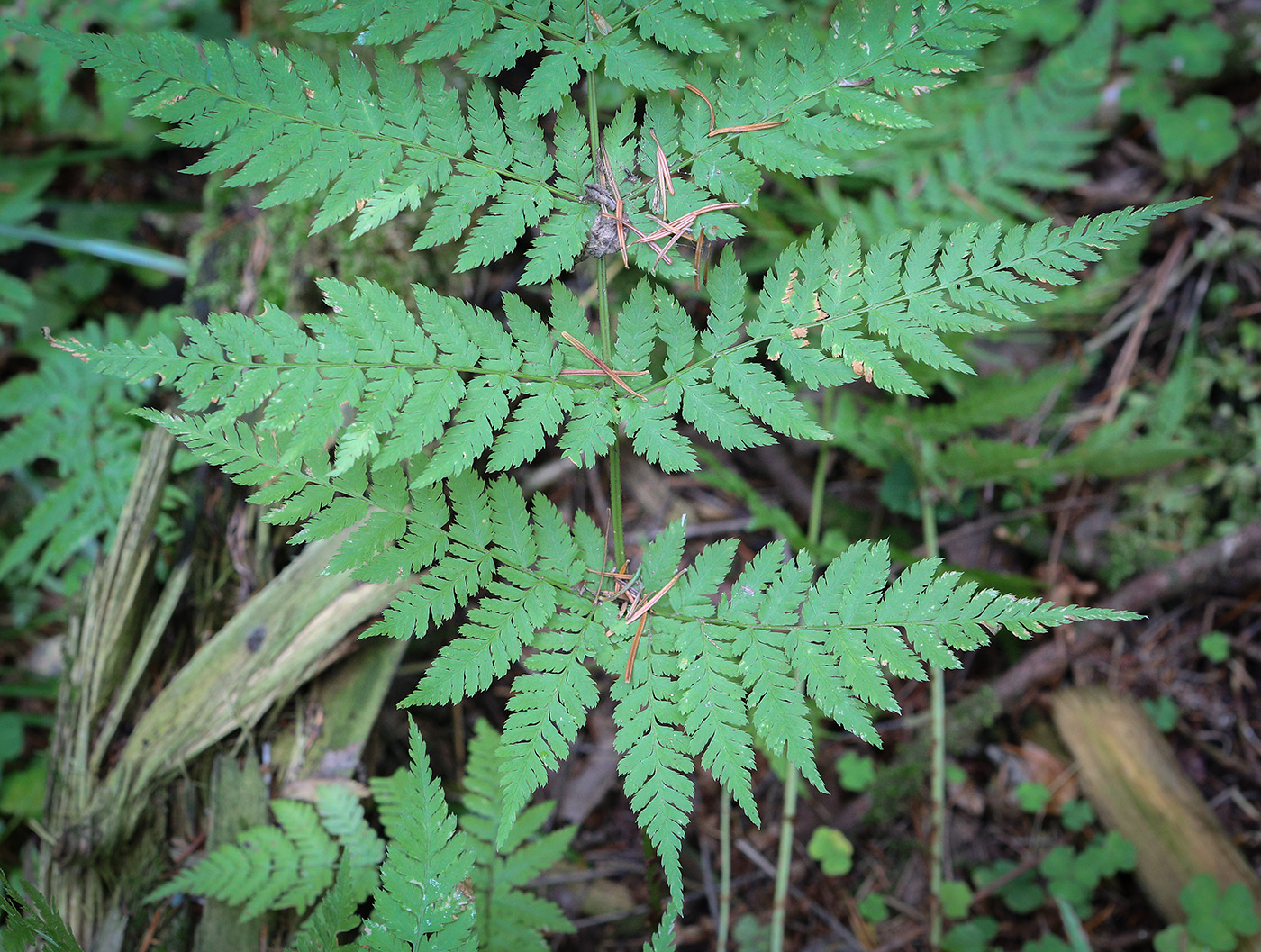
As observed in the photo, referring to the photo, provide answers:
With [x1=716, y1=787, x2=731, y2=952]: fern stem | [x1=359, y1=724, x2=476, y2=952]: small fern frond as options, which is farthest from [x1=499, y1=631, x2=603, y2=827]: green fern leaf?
[x1=716, y1=787, x2=731, y2=952]: fern stem

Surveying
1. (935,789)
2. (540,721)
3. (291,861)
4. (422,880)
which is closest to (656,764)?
(540,721)

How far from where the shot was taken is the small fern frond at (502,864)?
229cm

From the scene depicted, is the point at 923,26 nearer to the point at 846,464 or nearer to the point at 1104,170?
the point at 846,464

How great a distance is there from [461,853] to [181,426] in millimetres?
1216

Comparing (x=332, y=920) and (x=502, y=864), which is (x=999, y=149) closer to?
(x=502, y=864)

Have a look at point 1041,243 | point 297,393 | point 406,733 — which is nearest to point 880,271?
point 1041,243

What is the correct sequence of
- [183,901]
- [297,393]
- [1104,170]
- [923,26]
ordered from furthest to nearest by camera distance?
1. [1104,170]
2. [183,901]
3. [923,26]
4. [297,393]

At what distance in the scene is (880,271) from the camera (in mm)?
1842

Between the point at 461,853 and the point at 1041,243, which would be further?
the point at 461,853

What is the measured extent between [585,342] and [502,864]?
167cm

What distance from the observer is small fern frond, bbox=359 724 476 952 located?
5.66 ft

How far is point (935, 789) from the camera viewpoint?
2.98 meters

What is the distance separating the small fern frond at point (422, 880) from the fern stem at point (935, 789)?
70.6 inches

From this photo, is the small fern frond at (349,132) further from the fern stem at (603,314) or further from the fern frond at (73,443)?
the fern frond at (73,443)
